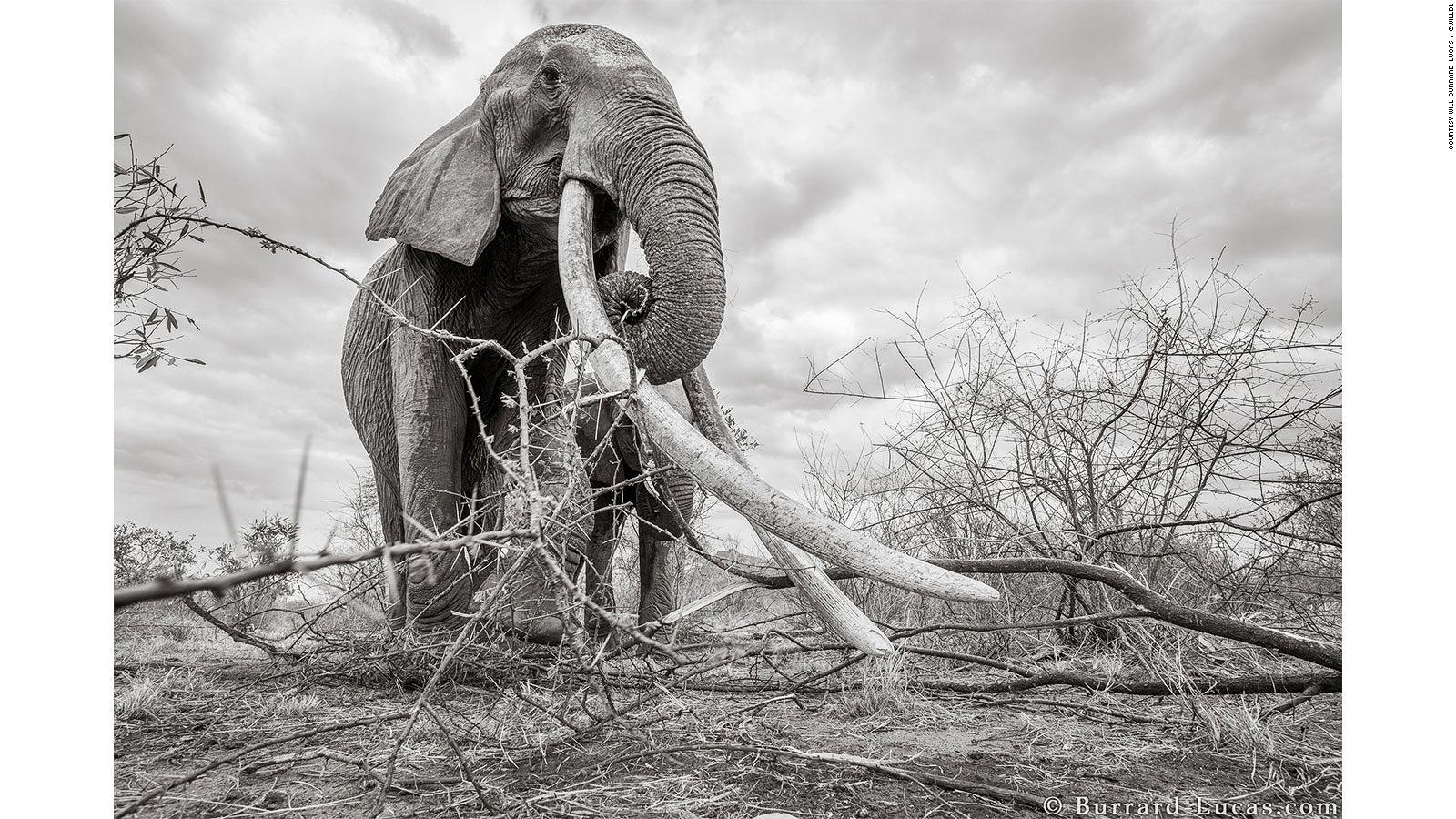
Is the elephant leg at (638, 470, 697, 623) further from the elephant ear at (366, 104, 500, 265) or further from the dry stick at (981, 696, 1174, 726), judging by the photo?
the dry stick at (981, 696, 1174, 726)

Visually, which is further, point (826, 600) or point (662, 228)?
point (662, 228)

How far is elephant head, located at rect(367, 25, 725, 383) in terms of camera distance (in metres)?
3.21

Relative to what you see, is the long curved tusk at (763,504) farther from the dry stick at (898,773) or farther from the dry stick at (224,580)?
the dry stick at (224,580)

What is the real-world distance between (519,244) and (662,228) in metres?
1.09

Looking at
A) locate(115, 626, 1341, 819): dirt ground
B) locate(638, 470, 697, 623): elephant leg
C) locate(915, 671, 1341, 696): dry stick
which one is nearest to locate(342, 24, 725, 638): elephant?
locate(115, 626, 1341, 819): dirt ground

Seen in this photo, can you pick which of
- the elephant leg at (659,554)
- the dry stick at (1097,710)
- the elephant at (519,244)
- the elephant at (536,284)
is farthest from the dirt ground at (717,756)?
the elephant leg at (659,554)

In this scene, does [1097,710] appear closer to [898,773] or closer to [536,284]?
[898,773]

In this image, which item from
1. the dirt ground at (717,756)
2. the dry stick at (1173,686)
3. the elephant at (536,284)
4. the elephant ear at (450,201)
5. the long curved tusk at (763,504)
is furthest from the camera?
the elephant ear at (450,201)

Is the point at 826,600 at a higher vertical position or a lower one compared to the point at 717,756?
higher

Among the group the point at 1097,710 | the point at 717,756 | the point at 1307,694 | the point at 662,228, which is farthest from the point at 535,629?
the point at 1307,694

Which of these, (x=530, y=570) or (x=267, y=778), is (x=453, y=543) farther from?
(x=530, y=570)

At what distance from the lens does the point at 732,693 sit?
3.20 meters

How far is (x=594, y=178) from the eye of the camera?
3473 millimetres

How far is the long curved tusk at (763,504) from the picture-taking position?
192cm
